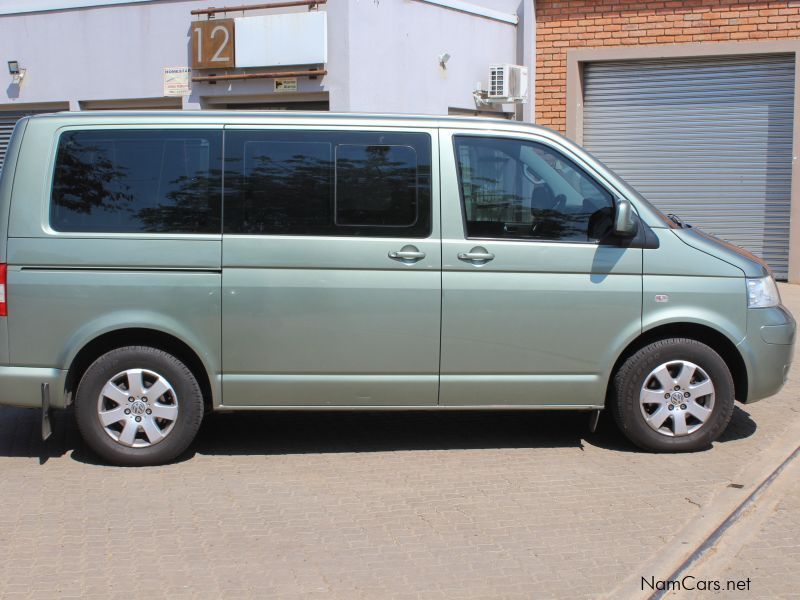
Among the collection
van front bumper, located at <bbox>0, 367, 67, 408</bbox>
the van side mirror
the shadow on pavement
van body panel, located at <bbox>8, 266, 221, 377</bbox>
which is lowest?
the shadow on pavement

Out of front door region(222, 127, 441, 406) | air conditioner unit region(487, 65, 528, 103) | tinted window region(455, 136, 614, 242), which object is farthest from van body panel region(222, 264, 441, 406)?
air conditioner unit region(487, 65, 528, 103)

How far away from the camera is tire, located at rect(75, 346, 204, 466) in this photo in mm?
5691

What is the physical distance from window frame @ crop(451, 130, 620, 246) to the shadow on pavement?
4.61 ft

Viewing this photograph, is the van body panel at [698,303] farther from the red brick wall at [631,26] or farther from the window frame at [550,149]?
the red brick wall at [631,26]

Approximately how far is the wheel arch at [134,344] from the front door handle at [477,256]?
170 cm

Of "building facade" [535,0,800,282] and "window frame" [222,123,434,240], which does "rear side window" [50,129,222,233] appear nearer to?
"window frame" [222,123,434,240]

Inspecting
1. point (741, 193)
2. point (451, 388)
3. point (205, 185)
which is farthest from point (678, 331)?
point (741, 193)

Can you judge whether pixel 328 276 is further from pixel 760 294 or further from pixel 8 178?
pixel 760 294

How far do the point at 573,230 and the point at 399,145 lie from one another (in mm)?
1188

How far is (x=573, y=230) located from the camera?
5.85 m

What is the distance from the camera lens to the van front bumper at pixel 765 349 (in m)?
5.89

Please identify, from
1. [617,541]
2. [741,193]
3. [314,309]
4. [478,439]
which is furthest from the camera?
[741,193]

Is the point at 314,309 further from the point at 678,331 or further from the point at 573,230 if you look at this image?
the point at 678,331

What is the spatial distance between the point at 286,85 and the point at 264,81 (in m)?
0.34
